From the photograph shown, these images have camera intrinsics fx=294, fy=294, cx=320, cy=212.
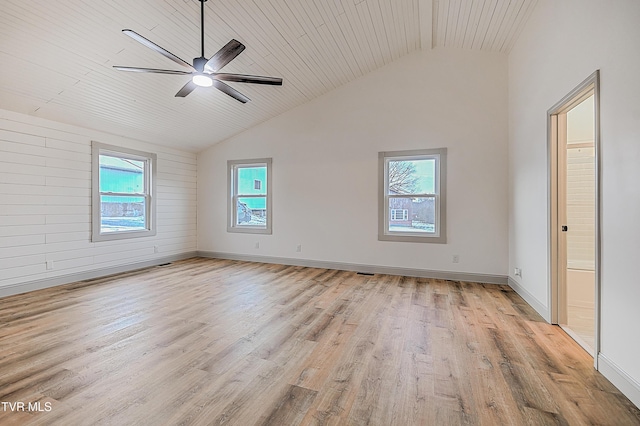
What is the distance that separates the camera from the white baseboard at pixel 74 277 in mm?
3908

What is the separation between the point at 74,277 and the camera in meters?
4.61

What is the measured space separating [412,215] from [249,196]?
3406 mm

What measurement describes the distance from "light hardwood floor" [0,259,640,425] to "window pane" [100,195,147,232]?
1557 millimetres

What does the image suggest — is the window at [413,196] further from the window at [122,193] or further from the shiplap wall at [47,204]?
the shiplap wall at [47,204]

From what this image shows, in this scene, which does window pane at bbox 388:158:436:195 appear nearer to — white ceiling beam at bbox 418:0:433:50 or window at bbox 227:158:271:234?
white ceiling beam at bbox 418:0:433:50

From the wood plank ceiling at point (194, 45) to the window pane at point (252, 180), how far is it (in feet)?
4.13

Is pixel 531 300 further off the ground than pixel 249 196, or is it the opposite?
pixel 249 196

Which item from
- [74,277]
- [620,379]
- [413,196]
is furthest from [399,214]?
[74,277]

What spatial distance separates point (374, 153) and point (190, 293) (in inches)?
147

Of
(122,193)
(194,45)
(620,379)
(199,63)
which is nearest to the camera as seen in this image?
(620,379)

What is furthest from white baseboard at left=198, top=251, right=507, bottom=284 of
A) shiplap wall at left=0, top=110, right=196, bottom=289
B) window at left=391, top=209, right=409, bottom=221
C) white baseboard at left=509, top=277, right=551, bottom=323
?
shiplap wall at left=0, top=110, right=196, bottom=289

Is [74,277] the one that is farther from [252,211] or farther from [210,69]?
[210,69]

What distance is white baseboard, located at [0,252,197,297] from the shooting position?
391 centimetres

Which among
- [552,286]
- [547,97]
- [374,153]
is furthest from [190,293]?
[547,97]
